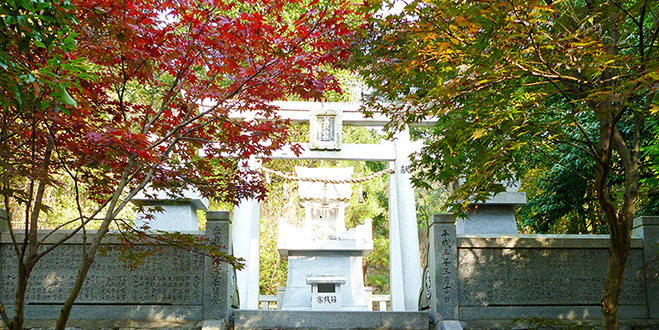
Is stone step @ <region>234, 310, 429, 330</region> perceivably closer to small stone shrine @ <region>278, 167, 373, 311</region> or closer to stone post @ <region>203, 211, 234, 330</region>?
stone post @ <region>203, 211, 234, 330</region>

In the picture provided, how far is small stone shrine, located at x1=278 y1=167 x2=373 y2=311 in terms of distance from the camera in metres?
10.1

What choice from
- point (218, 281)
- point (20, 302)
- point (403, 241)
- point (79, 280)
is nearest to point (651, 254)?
point (403, 241)

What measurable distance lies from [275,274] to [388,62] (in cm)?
1494

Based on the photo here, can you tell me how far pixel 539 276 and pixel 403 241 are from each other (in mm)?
4624

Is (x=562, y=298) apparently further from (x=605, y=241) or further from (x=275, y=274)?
(x=275, y=274)

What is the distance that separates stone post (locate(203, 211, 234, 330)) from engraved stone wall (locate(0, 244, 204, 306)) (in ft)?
0.42

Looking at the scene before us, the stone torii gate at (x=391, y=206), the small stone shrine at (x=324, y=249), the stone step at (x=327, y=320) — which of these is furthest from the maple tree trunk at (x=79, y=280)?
the stone torii gate at (x=391, y=206)

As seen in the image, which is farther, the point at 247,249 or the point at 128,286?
the point at 247,249

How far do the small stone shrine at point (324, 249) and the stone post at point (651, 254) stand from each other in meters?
5.06

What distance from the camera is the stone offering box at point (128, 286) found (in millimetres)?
5969

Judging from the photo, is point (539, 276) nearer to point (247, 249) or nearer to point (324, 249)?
point (324, 249)

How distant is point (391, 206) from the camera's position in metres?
11.2

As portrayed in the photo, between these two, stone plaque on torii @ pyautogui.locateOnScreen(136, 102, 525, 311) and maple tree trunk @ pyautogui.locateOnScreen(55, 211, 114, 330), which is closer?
maple tree trunk @ pyautogui.locateOnScreen(55, 211, 114, 330)

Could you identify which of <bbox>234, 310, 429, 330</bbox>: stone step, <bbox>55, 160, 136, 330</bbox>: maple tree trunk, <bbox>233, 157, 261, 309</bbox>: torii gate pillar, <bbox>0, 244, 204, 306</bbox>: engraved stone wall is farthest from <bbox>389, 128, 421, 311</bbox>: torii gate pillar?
<bbox>55, 160, 136, 330</bbox>: maple tree trunk
